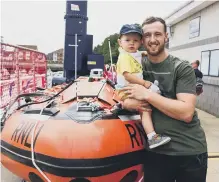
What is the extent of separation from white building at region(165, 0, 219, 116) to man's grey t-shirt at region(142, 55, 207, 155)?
639 centimetres

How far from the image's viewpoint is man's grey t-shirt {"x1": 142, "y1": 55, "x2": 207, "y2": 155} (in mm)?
1611

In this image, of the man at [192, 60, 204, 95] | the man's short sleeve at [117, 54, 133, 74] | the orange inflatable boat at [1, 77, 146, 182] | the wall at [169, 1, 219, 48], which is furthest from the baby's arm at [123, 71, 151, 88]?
the wall at [169, 1, 219, 48]

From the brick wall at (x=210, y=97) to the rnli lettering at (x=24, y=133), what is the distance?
20.5 ft

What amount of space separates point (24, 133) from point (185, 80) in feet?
4.61

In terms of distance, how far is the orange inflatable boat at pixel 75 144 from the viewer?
2025 mm

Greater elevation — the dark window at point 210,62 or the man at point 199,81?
the dark window at point 210,62

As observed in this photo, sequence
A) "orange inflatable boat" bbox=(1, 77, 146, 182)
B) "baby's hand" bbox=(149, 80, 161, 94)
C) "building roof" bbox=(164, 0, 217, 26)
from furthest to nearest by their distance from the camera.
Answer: "building roof" bbox=(164, 0, 217, 26)
"orange inflatable boat" bbox=(1, 77, 146, 182)
"baby's hand" bbox=(149, 80, 161, 94)

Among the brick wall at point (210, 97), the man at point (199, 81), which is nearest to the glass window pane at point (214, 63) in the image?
the brick wall at point (210, 97)

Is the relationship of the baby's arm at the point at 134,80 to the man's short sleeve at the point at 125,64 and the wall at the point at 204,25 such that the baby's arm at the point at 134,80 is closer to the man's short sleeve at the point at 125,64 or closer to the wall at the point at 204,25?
the man's short sleeve at the point at 125,64

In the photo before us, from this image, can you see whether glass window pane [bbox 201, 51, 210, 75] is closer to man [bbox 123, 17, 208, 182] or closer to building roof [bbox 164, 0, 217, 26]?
building roof [bbox 164, 0, 217, 26]

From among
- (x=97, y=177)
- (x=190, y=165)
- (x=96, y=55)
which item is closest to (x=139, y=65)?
(x=190, y=165)

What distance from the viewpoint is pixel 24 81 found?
650cm

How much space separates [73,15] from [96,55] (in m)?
1.08

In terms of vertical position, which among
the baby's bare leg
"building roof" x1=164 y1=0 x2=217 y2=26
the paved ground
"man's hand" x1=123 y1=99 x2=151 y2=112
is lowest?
the paved ground
